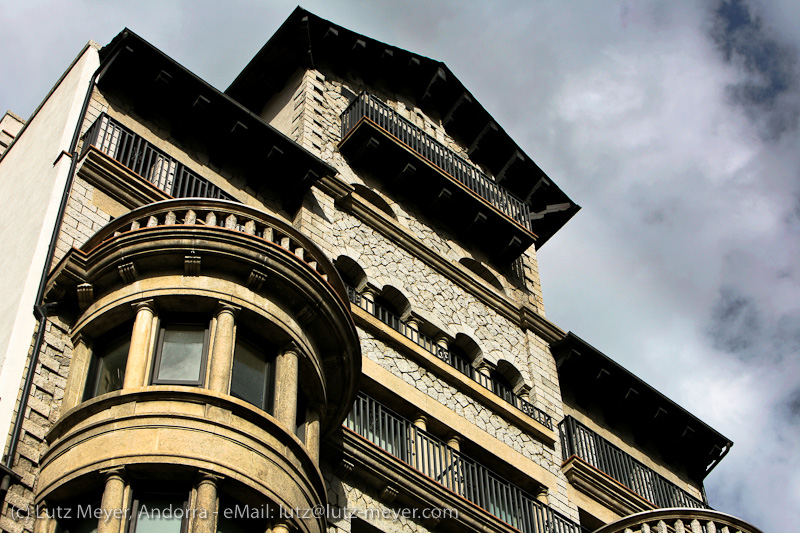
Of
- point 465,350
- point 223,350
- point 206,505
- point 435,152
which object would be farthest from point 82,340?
point 435,152

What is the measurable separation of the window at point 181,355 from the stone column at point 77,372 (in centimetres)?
108

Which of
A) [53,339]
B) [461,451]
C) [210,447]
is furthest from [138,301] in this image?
[461,451]

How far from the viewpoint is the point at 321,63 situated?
28.8m

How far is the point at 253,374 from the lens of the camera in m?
16.6

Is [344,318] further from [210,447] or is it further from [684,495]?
[684,495]

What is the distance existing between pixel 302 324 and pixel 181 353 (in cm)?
217

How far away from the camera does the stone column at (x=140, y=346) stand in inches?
606

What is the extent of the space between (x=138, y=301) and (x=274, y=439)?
294 cm

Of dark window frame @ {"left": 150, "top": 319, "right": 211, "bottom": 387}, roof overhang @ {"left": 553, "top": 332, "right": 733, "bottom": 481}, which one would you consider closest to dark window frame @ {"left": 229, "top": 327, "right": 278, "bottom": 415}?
dark window frame @ {"left": 150, "top": 319, "right": 211, "bottom": 387}

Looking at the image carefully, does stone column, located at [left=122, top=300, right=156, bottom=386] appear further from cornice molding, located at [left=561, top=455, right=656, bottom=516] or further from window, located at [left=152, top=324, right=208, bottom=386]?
cornice molding, located at [left=561, top=455, right=656, bottom=516]

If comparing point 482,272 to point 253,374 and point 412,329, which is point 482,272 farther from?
point 253,374

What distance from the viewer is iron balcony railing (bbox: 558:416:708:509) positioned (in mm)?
25078

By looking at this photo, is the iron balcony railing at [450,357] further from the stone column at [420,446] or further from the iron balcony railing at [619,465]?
the stone column at [420,446]

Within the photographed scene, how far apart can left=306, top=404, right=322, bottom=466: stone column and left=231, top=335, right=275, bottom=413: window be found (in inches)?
42.2
